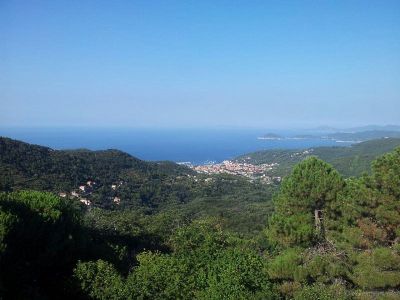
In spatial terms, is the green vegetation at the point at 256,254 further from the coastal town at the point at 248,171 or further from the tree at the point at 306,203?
the coastal town at the point at 248,171

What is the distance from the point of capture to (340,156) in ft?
330

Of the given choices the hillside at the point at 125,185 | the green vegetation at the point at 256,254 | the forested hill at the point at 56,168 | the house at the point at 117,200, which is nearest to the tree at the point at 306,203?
the green vegetation at the point at 256,254

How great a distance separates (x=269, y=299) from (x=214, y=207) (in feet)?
147

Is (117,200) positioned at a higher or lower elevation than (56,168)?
lower

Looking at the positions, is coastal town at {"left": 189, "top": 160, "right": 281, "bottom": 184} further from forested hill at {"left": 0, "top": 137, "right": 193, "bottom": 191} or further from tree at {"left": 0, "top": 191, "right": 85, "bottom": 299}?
tree at {"left": 0, "top": 191, "right": 85, "bottom": 299}

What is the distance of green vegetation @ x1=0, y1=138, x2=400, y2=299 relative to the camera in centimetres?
853

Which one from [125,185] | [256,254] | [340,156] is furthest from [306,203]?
[340,156]

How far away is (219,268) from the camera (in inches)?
350

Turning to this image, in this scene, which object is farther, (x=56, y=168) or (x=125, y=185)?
(x=125, y=185)

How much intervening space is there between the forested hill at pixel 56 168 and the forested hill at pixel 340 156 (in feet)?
105

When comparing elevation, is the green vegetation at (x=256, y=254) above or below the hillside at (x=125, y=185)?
above

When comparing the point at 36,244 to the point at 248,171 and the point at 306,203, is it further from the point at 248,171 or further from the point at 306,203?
the point at 248,171

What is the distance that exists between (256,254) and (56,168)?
151 feet

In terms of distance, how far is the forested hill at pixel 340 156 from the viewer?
249 ft
